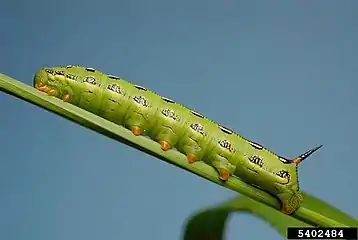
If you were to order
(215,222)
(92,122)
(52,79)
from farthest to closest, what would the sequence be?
(52,79) → (215,222) → (92,122)

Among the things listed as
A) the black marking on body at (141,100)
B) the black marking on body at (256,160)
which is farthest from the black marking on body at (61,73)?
the black marking on body at (256,160)

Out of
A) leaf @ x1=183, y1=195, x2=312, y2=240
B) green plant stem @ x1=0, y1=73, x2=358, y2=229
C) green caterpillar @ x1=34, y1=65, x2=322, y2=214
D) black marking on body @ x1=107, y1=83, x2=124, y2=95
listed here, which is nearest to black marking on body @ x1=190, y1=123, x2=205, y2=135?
green caterpillar @ x1=34, y1=65, x2=322, y2=214

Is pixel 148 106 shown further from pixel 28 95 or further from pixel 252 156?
pixel 28 95

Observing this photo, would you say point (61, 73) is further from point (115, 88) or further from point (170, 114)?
point (170, 114)

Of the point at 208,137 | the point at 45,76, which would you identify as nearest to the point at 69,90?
the point at 45,76

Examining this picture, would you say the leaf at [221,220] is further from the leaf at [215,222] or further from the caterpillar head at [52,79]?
the caterpillar head at [52,79]

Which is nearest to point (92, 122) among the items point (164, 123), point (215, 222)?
point (215, 222)

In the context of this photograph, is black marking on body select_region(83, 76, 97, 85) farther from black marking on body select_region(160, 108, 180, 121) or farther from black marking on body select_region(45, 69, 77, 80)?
black marking on body select_region(160, 108, 180, 121)

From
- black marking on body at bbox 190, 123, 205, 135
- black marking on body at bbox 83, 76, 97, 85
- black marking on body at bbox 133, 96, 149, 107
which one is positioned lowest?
black marking on body at bbox 190, 123, 205, 135

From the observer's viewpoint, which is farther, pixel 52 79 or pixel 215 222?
pixel 52 79
